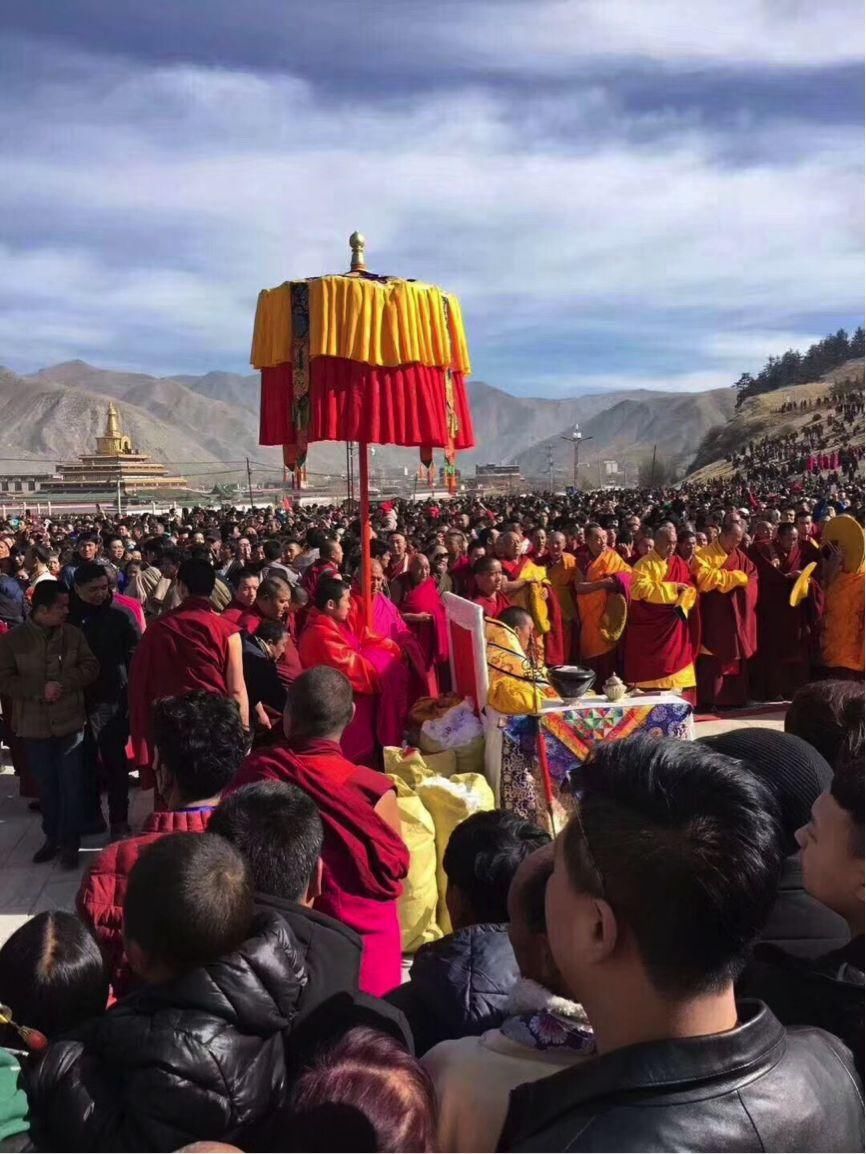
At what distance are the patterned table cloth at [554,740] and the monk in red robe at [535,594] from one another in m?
1.97

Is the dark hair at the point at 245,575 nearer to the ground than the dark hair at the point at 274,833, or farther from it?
farther from it

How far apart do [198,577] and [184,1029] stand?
3.01 m

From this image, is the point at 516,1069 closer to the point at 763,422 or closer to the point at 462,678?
the point at 462,678

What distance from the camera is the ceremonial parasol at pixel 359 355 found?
4.25m

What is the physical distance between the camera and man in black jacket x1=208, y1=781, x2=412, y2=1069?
5.45 feet

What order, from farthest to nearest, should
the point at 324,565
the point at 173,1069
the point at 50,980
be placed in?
1. the point at 324,565
2. the point at 50,980
3. the point at 173,1069

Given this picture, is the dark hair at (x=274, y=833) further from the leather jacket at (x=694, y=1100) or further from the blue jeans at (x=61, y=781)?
the blue jeans at (x=61, y=781)

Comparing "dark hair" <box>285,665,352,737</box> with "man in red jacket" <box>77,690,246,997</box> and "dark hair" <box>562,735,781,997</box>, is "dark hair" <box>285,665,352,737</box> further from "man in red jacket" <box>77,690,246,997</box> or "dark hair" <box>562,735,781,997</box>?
"dark hair" <box>562,735,781,997</box>

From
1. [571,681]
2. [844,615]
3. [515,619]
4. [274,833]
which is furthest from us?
[844,615]

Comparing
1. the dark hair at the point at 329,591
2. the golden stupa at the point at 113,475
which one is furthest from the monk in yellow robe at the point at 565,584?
the golden stupa at the point at 113,475

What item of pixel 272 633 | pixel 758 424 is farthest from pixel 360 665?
pixel 758 424

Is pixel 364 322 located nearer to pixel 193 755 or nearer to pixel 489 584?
pixel 489 584

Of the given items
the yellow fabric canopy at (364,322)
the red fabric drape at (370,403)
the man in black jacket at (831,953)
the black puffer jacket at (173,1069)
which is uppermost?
the yellow fabric canopy at (364,322)

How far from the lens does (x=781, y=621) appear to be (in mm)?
7422
